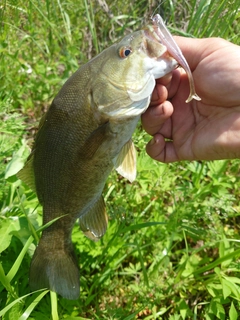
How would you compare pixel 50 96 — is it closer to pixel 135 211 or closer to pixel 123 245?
pixel 135 211

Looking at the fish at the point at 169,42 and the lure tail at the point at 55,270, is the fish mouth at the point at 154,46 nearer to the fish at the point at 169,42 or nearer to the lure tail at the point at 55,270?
the fish at the point at 169,42

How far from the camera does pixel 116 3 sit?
Answer: 12.3 ft

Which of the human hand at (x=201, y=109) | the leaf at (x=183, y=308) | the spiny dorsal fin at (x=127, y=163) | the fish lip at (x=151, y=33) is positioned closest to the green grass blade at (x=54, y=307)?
the spiny dorsal fin at (x=127, y=163)

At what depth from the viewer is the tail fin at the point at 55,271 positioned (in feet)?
6.74

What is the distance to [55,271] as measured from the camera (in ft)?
6.98

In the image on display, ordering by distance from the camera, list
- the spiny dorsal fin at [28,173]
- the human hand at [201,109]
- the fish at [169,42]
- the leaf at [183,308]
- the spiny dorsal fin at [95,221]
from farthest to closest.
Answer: the leaf at [183,308]
the spiny dorsal fin at [95,221]
the spiny dorsal fin at [28,173]
the human hand at [201,109]
the fish at [169,42]

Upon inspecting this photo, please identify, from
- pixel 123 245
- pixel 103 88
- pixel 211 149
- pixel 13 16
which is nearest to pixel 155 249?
pixel 123 245

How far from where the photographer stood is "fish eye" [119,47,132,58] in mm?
1762

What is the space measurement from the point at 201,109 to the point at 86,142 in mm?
892

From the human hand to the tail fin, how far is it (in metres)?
0.94

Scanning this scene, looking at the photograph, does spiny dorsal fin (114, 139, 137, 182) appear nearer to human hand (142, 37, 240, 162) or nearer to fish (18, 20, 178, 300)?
fish (18, 20, 178, 300)

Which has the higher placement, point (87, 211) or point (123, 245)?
point (87, 211)

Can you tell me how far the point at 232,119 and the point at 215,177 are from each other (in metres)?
0.75

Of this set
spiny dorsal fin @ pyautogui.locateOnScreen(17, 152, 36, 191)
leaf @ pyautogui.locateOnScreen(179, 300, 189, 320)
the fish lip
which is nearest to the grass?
leaf @ pyautogui.locateOnScreen(179, 300, 189, 320)
